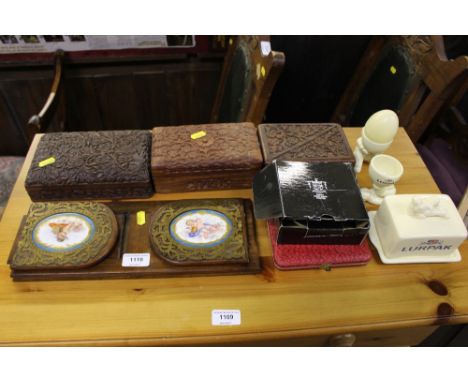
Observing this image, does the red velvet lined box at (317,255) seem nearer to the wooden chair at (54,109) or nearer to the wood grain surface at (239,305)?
the wood grain surface at (239,305)

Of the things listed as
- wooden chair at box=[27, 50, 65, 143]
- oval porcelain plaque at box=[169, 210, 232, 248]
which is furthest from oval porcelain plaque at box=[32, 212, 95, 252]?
wooden chair at box=[27, 50, 65, 143]

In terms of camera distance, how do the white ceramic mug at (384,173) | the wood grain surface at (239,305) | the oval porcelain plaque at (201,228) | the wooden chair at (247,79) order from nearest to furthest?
the wood grain surface at (239,305) → the oval porcelain plaque at (201,228) → the white ceramic mug at (384,173) → the wooden chair at (247,79)

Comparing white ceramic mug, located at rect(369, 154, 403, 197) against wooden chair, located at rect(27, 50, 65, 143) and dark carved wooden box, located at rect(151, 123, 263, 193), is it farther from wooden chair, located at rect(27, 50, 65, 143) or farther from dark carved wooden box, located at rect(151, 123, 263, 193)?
wooden chair, located at rect(27, 50, 65, 143)

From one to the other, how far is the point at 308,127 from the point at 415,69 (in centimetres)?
57

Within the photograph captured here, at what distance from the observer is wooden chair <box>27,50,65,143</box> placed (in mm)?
1375

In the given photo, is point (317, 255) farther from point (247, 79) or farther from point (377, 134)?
point (247, 79)

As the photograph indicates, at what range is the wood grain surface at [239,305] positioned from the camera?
2.98 ft

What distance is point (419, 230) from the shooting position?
3.22 ft

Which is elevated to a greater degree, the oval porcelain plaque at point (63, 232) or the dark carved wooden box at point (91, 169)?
the dark carved wooden box at point (91, 169)

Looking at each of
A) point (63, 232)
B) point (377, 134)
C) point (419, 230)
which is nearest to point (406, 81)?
point (377, 134)

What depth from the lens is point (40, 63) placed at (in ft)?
5.82

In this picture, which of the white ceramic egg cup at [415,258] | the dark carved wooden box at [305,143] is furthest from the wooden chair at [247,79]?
the white ceramic egg cup at [415,258]

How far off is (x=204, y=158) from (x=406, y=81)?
93cm

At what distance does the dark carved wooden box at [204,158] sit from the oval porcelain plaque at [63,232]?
0.24m
